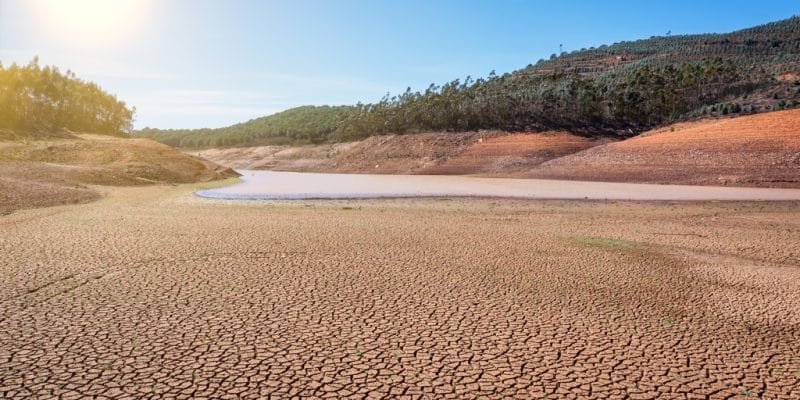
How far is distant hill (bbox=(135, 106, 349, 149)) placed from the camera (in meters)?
111

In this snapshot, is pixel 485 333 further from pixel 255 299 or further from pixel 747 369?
pixel 255 299

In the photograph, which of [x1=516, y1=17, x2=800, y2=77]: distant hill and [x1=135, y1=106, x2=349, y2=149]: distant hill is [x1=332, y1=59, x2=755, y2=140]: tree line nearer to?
[x1=516, y1=17, x2=800, y2=77]: distant hill

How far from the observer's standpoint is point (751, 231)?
14.9 meters

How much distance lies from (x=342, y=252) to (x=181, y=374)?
605cm

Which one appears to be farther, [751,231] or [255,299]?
[751,231]

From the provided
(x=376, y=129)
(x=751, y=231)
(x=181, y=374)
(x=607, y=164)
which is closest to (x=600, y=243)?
(x=751, y=231)

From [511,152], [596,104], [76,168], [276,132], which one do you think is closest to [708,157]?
[511,152]

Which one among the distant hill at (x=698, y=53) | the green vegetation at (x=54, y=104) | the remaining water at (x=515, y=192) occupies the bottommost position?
the remaining water at (x=515, y=192)

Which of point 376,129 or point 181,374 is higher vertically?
point 376,129

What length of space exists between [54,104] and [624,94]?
70.7 metres

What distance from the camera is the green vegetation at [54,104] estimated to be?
50.5m

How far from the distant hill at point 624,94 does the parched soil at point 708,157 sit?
9.28m

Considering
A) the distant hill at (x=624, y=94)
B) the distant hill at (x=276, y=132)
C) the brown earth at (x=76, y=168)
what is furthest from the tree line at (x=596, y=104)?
the brown earth at (x=76, y=168)

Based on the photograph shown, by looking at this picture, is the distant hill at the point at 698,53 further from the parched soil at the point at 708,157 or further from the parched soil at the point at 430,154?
the parched soil at the point at 430,154
